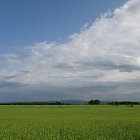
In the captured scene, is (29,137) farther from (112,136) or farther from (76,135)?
(112,136)

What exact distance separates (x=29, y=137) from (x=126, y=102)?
509 feet

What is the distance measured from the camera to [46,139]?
77.8ft

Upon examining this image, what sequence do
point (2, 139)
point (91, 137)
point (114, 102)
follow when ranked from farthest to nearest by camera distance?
point (114, 102), point (91, 137), point (2, 139)

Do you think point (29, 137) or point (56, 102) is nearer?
point (29, 137)

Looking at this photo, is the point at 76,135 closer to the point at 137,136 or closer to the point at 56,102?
the point at 137,136

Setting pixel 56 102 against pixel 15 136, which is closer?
pixel 15 136

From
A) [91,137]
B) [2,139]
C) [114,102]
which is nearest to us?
[2,139]

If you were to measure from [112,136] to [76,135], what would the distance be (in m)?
2.76

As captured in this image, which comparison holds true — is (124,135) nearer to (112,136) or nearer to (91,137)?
(112,136)

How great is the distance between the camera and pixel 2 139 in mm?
23594

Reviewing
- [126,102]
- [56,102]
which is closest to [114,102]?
[126,102]

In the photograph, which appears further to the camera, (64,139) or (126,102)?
(126,102)

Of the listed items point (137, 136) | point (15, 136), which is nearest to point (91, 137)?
point (137, 136)

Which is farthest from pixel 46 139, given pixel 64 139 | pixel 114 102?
pixel 114 102
